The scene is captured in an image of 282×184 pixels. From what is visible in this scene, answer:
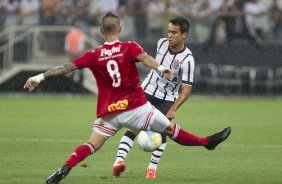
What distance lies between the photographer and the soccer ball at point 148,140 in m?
10.7

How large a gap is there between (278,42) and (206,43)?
2550 mm

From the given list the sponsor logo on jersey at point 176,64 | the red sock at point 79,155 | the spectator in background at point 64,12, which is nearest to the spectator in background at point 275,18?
the spectator in background at point 64,12

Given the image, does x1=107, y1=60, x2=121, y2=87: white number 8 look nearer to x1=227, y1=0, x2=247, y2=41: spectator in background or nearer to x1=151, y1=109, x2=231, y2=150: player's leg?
x1=151, y1=109, x2=231, y2=150: player's leg

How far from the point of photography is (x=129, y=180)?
1111 cm

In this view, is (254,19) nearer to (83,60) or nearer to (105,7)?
(105,7)

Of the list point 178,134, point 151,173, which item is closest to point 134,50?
point 178,134

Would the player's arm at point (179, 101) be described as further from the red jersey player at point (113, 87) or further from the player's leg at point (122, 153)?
the red jersey player at point (113, 87)

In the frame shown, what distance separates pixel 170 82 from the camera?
12219mm

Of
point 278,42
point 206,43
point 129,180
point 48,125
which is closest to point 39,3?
point 206,43

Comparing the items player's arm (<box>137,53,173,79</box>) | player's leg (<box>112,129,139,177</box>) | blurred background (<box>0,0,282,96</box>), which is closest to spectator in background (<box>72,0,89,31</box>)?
blurred background (<box>0,0,282,96</box>)

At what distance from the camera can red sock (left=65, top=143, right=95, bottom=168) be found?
1038 centimetres

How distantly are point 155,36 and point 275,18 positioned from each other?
4222mm

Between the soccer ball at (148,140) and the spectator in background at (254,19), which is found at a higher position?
the soccer ball at (148,140)

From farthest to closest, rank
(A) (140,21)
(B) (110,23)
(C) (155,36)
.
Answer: (A) (140,21) < (C) (155,36) < (B) (110,23)
